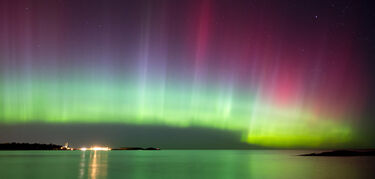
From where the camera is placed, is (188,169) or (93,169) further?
(188,169)

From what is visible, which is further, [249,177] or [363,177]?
[249,177]

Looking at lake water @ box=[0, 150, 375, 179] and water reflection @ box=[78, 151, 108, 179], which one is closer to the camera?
lake water @ box=[0, 150, 375, 179]

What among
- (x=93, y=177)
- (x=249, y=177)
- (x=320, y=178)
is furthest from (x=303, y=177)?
(x=93, y=177)

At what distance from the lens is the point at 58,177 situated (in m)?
44.4

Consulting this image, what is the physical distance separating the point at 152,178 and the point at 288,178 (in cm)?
1520

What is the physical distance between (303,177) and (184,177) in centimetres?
1352

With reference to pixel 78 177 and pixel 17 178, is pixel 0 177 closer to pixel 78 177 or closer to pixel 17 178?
pixel 17 178

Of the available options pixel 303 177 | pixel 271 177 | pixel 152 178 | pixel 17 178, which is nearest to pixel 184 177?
pixel 152 178

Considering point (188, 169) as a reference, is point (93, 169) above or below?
below

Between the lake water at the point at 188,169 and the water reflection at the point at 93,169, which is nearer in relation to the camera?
the lake water at the point at 188,169

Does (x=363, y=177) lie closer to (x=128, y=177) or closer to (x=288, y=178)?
(x=288, y=178)

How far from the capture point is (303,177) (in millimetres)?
41938

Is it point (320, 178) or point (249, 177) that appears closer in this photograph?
point (320, 178)

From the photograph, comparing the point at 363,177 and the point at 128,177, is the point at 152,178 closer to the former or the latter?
the point at 128,177
